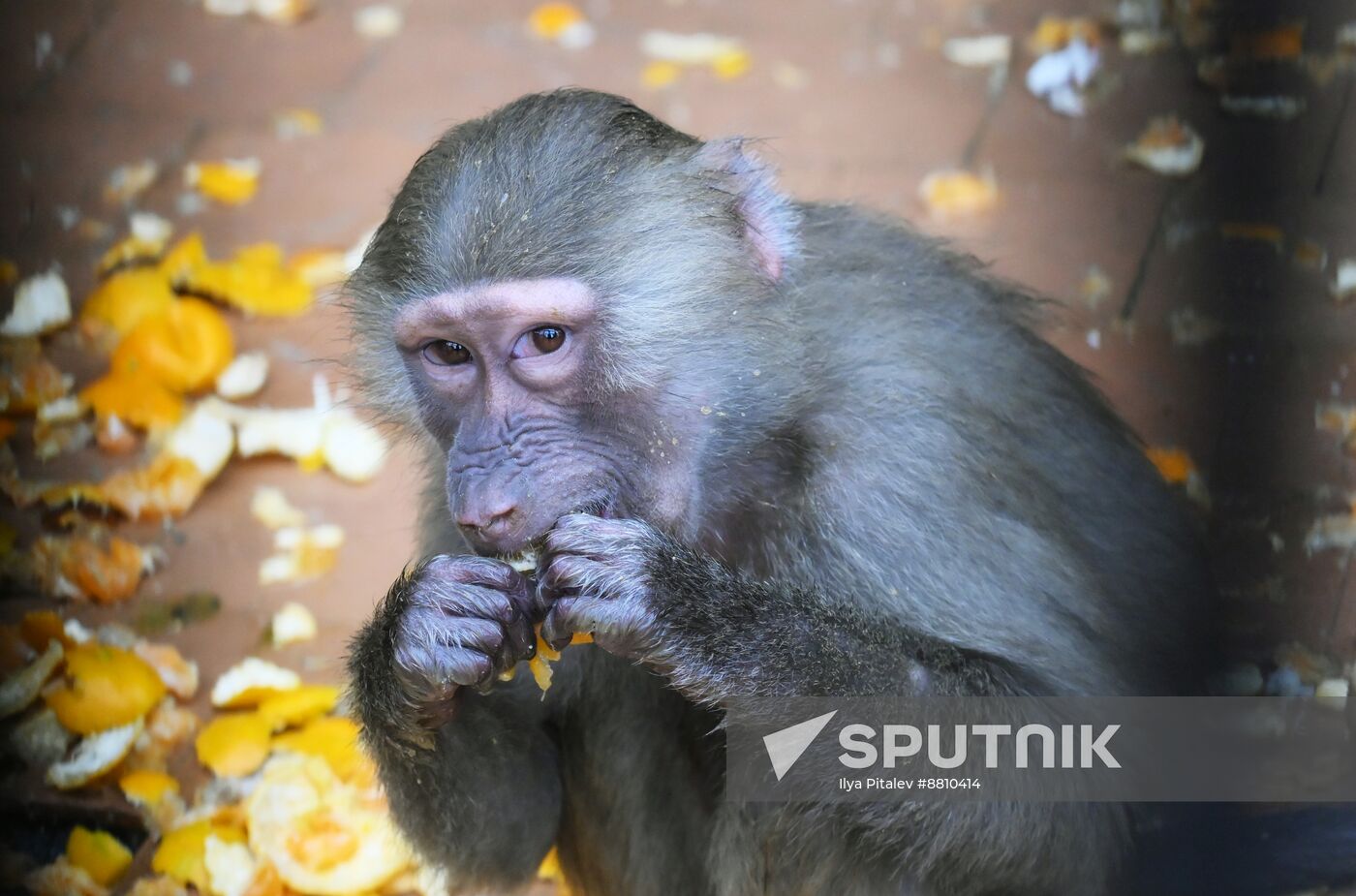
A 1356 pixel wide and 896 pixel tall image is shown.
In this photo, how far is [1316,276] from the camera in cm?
489

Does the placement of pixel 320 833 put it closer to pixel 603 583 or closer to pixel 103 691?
pixel 103 691

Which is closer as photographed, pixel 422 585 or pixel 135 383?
pixel 422 585

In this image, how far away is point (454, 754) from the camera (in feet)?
12.7

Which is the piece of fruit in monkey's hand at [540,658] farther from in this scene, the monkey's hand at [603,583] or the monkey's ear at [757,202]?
the monkey's ear at [757,202]

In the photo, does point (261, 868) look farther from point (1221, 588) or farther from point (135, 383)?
point (1221, 588)

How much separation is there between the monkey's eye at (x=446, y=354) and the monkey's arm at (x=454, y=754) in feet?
1.69

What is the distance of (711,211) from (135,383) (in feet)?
9.73

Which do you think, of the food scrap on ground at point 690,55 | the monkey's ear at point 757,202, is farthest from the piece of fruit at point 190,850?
the food scrap on ground at point 690,55

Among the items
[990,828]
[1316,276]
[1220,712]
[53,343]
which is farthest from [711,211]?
[53,343]

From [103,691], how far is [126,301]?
177 cm

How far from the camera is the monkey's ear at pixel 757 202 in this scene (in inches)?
146

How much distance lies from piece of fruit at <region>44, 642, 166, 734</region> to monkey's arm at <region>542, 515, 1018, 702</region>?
7.18 ft

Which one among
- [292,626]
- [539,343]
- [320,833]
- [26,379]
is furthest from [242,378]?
[539,343]
